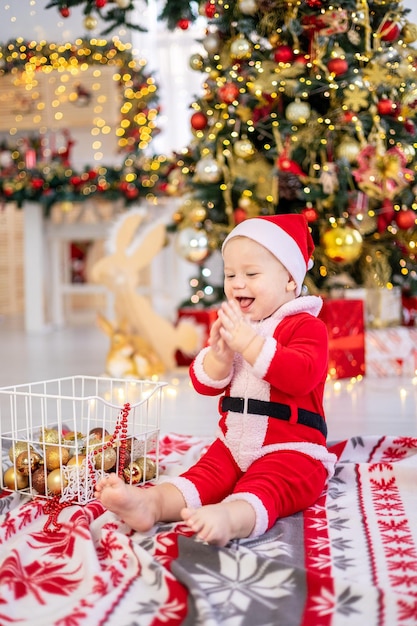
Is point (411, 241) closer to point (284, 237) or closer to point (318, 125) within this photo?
point (318, 125)

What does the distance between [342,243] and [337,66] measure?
54 cm

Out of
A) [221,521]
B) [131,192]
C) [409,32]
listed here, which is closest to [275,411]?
[221,521]

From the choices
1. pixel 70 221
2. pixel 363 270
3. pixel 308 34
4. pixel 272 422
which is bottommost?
pixel 272 422

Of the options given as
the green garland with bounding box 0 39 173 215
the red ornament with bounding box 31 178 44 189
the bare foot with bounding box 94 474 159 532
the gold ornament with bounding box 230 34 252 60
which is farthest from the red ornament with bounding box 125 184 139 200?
the bare foot with bounding box 94 474 159 532

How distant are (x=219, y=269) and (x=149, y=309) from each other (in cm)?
71

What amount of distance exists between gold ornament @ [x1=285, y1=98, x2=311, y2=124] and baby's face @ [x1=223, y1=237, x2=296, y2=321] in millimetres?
1263

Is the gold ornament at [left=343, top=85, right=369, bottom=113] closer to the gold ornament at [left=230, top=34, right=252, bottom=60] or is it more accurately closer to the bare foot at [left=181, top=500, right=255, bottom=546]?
the gold ornament at [left=230, top=34, right=252, bottom=60]

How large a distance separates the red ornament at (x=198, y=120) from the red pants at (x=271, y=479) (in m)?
1.67

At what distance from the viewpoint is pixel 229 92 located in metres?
2.46

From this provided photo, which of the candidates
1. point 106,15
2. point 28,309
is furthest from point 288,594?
point 28,309

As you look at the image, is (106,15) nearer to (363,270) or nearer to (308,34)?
(308,34)

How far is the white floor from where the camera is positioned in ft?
6.05

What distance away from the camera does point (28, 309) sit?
14.0ft

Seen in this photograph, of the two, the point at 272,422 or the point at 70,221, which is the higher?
the point at 70,221
